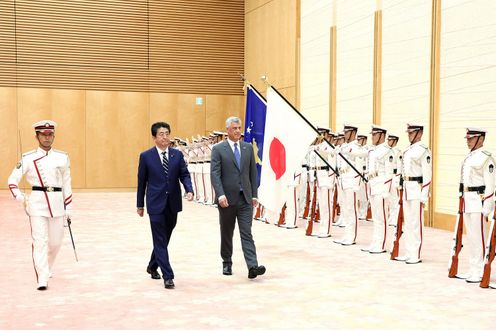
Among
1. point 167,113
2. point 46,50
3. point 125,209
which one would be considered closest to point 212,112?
point 167,113

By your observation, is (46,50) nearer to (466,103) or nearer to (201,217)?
(201,217)

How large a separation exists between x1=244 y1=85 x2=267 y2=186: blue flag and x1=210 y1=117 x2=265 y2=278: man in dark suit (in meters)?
1.47

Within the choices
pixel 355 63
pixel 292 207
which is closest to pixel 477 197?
pixel 292 207

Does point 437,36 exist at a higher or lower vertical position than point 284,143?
higher

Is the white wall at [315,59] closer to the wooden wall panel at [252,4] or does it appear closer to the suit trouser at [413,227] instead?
the wooden wall panel at [252,4]

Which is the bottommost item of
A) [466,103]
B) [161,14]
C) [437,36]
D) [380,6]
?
[466,103]

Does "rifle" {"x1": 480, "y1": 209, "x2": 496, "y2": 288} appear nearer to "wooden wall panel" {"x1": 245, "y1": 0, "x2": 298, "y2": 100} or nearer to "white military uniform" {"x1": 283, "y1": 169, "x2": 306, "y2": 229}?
"white military uniform" {"x1": 283, "y1": 169, "x2": 306, "y2": 229}

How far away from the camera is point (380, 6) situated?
41.2 feet

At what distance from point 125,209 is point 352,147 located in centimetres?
648

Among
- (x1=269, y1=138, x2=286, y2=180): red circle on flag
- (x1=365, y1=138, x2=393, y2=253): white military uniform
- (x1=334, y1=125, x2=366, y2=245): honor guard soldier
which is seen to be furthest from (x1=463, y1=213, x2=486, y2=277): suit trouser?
(x1=334, y1=125, x2=366, y2=245): honor guard soldier

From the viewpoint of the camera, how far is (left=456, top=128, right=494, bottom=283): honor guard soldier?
6227mm

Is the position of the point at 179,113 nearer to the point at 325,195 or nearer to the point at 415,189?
the point at 325,195

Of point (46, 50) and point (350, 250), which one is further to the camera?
point (46, 50)

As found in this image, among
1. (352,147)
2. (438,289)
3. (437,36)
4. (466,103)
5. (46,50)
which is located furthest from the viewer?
(46,50)
